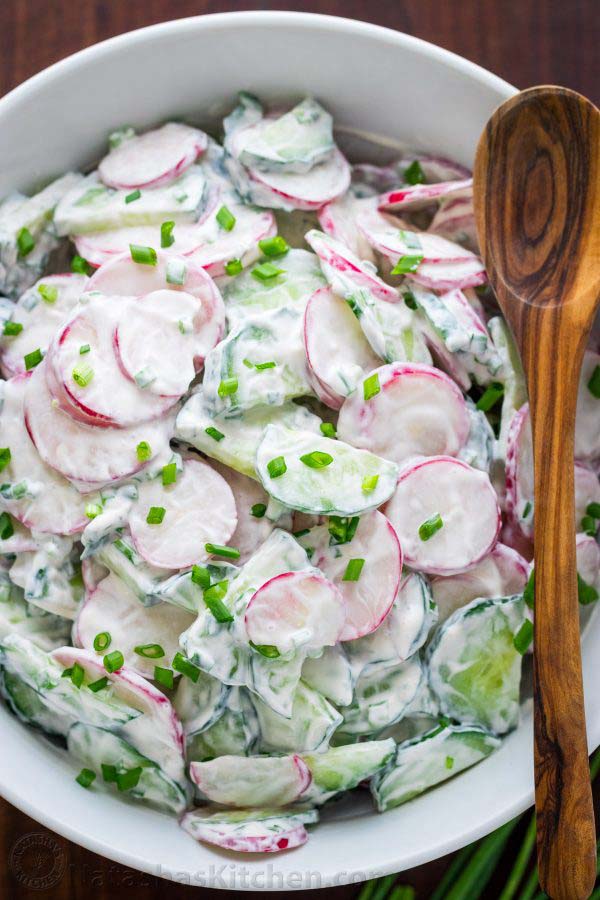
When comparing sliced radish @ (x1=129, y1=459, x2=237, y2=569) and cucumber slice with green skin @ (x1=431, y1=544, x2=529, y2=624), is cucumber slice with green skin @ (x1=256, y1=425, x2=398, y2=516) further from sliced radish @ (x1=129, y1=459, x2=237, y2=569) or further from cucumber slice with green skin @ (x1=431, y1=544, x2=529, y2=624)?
cucumber slice with green skin @ (x1=431, y1=544, x2=529, y2=624)

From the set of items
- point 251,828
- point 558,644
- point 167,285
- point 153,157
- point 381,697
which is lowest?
point 251,828

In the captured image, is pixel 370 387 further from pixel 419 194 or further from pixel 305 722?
pixel 305 722

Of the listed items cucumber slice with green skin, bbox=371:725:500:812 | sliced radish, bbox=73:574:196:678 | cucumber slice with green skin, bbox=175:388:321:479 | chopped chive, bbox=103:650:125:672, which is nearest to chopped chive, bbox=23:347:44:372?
cucumber slice with green skin, bbox=175:388:321:479

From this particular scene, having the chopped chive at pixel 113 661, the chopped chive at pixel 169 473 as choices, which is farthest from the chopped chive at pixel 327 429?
the chopped chive at pixel 113 661

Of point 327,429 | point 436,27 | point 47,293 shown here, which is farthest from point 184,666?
point 436,27

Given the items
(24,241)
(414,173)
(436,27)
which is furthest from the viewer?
(436,27)

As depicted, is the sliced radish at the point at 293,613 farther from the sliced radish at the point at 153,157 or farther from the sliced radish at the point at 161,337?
the sliced radish at the point at 153,157
